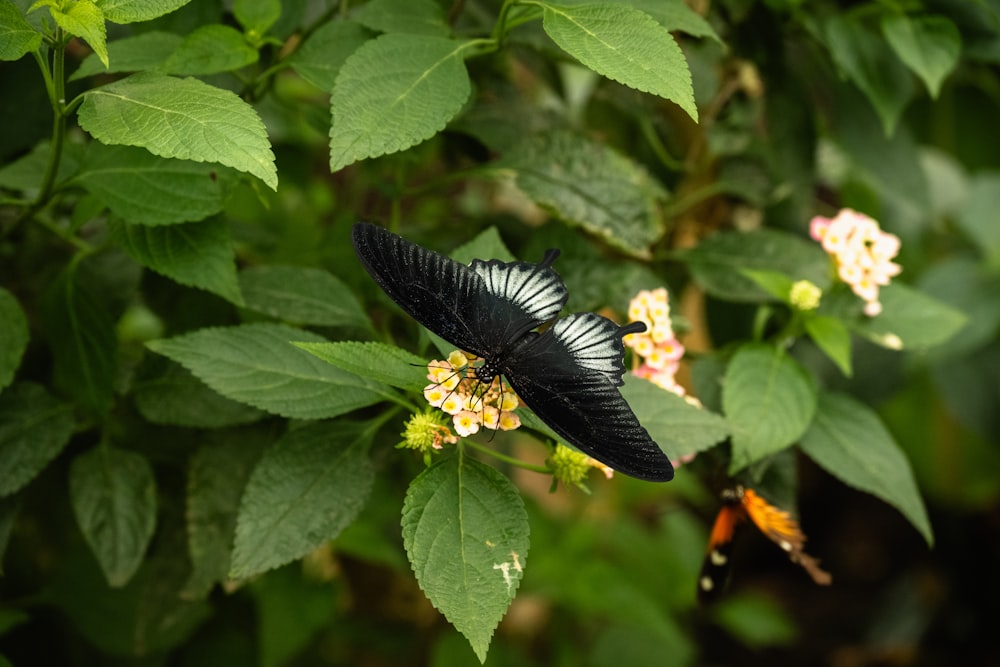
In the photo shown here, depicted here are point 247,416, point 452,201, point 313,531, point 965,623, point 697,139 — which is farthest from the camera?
point 965,623

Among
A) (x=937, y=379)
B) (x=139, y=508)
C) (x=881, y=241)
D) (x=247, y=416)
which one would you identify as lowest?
(x=937, y=379)

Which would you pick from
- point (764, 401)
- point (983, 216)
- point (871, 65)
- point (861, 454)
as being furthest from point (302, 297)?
point (983, 216)

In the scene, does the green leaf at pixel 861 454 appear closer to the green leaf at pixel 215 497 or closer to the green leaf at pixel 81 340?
the green leaf at pixel 215 497

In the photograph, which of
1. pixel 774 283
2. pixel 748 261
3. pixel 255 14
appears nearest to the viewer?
pixel 255 14

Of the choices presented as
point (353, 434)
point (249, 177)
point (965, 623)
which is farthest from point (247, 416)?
point (965, 623)

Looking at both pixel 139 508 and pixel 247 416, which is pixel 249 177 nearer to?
pixel 247 416

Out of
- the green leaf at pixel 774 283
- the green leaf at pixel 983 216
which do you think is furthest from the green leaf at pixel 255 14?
the green leaf at pixel 983 216

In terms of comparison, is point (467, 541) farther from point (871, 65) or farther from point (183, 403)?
point (871, 65)

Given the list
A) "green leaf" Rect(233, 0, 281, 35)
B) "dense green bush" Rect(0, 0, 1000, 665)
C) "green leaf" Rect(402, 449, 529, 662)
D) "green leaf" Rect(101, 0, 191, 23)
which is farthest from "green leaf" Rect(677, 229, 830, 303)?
"green leaf" Rect(101, 0, 191, 23)
